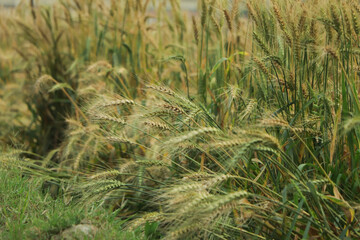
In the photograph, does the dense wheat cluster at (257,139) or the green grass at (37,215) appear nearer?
the dense wheat cluster at (257,139)

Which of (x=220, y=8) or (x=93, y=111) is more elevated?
(x=220, y=8)

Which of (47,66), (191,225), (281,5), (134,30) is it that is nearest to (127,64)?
(134,30)

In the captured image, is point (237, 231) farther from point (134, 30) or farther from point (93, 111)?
point (134, 30)

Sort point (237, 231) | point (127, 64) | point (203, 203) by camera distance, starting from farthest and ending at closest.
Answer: point (127, 64), point (237, 231), point (203, 203)

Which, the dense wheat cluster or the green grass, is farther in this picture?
the green grass

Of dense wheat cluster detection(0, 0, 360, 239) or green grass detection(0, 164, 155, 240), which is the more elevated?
dense wheat cluster detection(0, 0, 360, 239)

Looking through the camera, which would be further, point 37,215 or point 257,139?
point 37,215

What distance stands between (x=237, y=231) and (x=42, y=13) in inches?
143

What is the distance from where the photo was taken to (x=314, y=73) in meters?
2.94

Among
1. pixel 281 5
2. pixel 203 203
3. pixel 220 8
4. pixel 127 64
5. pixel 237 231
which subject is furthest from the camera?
pixel 127 64

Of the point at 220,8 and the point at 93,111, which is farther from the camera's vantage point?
the point at 220,8

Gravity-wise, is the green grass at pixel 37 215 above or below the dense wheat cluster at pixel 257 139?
below

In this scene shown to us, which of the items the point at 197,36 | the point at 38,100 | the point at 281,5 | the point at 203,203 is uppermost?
the point at 281,5

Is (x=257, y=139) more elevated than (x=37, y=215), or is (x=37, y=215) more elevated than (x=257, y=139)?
(x=257, y=139)
